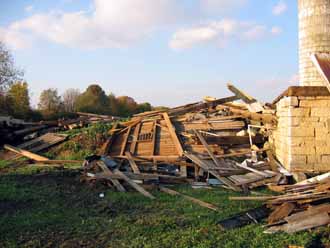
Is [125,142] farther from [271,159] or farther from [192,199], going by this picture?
[192,199]

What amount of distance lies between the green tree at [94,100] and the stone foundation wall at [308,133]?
66.4 feet

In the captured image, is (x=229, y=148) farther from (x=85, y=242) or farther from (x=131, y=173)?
(x=85, y=242)

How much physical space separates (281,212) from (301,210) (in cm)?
36

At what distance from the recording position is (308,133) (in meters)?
8.50

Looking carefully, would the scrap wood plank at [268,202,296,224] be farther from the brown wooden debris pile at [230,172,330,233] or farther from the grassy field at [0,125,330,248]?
the grassy field at [0,125,330,248]

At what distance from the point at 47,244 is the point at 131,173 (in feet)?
15.4

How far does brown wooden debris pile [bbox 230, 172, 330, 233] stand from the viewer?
5398 mm

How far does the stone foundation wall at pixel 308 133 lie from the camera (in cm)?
844

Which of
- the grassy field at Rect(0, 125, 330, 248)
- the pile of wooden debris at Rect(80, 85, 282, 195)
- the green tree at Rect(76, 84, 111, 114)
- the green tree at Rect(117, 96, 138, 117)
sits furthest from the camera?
the green tree at Rect(117, 96, 138, 117)

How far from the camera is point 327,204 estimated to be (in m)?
5.69

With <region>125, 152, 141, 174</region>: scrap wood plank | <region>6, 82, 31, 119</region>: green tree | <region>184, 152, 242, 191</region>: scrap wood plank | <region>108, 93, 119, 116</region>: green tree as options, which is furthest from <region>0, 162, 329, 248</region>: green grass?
<region>108, 93, 119, 116</region>: green tree

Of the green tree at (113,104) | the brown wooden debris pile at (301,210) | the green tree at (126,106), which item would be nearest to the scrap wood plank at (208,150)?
the brown wooden debris pile at (301,210)

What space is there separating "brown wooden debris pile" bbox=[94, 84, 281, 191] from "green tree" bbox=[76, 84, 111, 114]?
45.4 feet

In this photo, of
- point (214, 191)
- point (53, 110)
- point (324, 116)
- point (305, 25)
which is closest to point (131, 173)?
point (214, 191)
